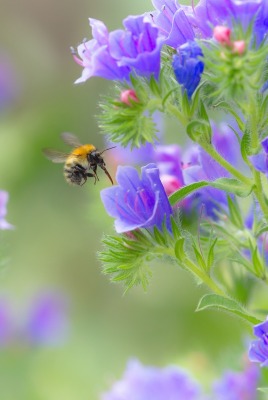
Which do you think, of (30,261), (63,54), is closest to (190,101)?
(30,261)

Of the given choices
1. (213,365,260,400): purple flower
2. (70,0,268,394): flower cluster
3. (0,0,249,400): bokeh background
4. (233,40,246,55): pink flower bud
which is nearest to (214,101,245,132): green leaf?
(70,0,268,394): flower cluster

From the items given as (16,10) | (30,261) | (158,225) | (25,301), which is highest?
(16,10)

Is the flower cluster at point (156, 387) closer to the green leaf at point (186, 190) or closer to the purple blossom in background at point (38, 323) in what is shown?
Answer: the green leaf at point (186, 190)

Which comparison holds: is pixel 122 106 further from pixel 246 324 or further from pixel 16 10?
pixel 16 10

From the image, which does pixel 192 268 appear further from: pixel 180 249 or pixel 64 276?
pixel 64 276

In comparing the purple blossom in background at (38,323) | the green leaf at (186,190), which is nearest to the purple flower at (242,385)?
the green leaf at (186,190)

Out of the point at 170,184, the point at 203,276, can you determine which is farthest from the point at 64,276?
the point at 203,276
